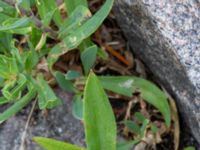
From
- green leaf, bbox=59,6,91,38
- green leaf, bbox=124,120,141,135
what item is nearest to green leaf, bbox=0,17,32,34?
green leaf, bbox=59,6,91,38

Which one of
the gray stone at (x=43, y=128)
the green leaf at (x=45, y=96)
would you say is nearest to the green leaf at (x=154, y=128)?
the gray stone at (x=43, y=128)

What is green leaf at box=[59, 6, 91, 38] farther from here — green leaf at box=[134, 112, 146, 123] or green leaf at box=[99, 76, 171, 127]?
green leaf at box=[134, 112, 146, 123]

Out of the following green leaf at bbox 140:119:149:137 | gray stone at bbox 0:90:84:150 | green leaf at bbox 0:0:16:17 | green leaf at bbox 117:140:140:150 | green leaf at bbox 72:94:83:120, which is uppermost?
green leaf at bbox 0:0:16:17

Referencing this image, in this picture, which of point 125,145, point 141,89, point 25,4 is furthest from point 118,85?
point 25,4

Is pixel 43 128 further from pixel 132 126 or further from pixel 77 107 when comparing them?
pixel 132 126

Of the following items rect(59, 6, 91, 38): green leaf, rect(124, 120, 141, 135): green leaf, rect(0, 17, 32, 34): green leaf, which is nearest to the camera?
rect(0, 17, 32, 34): green leaf

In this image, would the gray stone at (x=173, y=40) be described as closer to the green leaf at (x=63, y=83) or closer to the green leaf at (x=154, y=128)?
the green leaf at (x=154, y=128)
